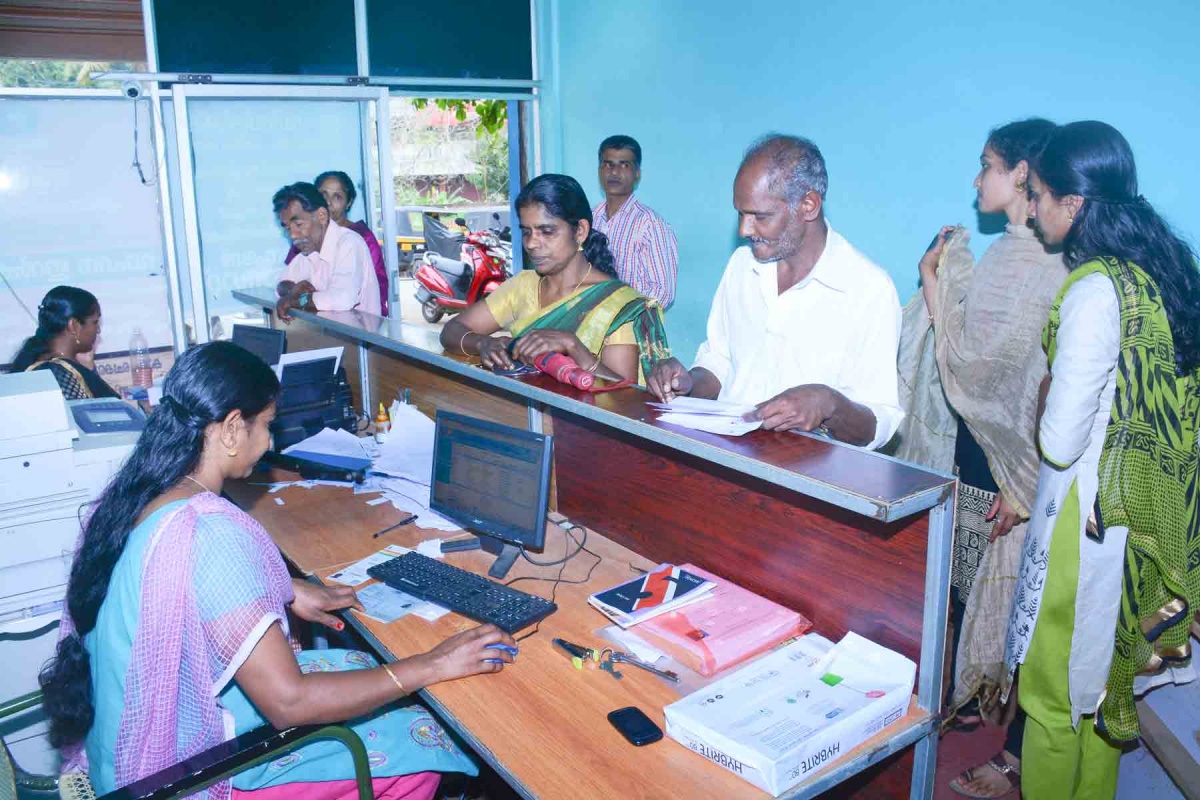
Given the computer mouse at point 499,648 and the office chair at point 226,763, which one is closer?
the office chair at point 226,763

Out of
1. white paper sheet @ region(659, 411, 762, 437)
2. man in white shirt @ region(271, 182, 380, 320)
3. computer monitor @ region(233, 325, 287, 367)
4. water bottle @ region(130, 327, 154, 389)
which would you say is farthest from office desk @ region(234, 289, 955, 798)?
water bottle @ region(130, 327, 154, 389)

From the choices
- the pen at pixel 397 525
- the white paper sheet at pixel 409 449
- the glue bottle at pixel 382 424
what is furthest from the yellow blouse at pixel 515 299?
the pen at pixel 397 525

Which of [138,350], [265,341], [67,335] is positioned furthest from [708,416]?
[138,350]

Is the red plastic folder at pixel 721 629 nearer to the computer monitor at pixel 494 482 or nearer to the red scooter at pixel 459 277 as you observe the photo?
the computer monitor at pixel 494 482

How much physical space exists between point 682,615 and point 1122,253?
4.21 feet

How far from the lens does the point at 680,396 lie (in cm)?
216

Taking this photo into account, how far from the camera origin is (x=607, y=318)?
268cm

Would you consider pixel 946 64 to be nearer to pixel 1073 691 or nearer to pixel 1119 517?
pixel 1119 517

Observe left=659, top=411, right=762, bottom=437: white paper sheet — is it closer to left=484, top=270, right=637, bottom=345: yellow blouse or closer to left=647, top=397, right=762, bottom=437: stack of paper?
left=647, top=397, right=762, bottom=437: stack of paper

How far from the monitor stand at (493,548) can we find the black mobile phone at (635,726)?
72 cm

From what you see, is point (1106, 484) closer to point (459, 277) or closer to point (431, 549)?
point (431, 549)

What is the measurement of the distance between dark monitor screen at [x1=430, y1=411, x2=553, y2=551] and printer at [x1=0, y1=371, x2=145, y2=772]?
0.98m

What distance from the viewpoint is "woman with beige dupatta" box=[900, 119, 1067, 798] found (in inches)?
104

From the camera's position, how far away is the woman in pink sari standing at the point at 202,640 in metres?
1.69
